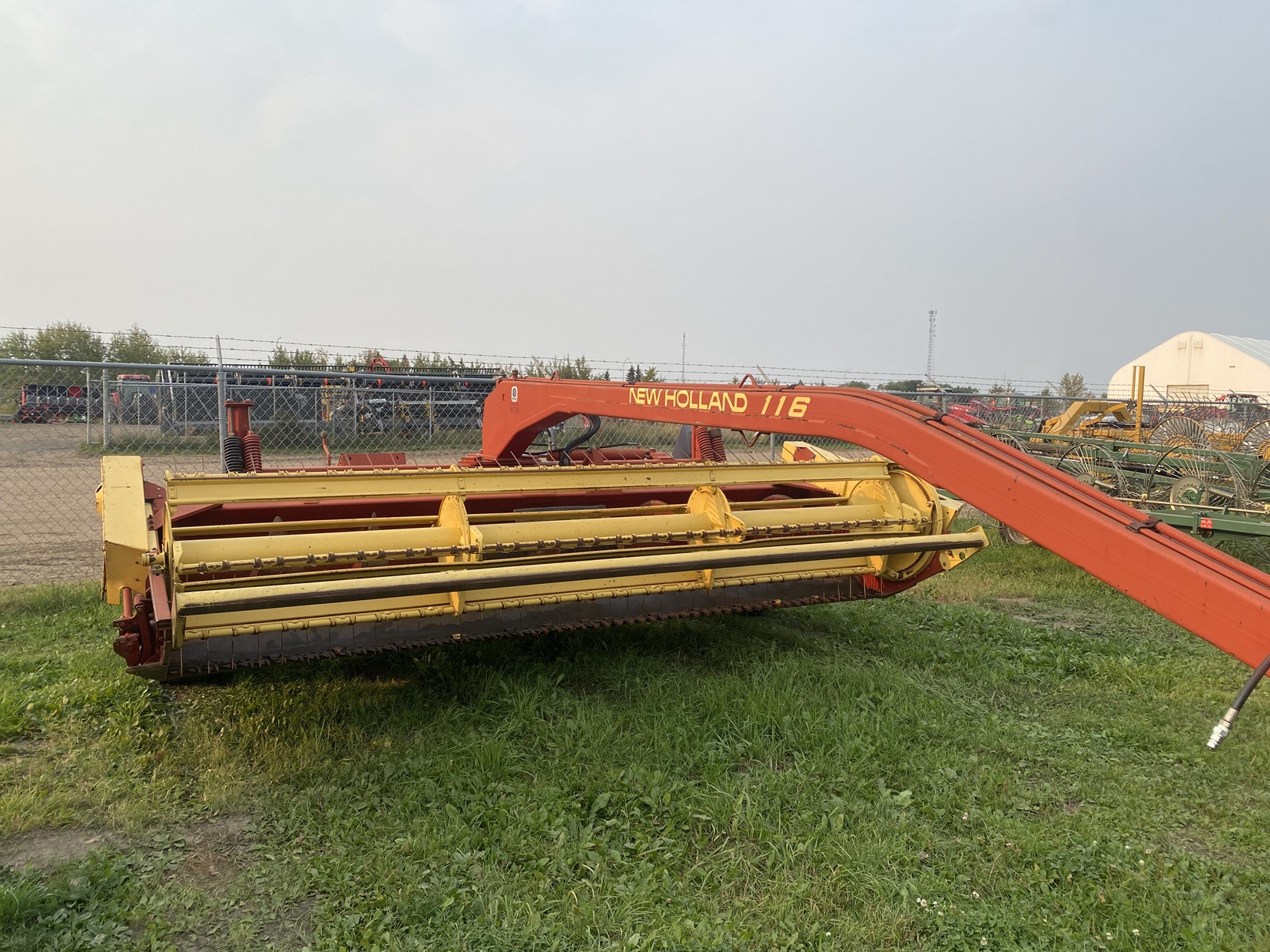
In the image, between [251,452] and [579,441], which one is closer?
[251,452]

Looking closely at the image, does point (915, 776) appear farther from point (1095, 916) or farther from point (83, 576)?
point (83, 576)

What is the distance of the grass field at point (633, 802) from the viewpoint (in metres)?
2.43

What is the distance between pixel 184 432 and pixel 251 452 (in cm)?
567

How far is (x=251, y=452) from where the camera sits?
527cm

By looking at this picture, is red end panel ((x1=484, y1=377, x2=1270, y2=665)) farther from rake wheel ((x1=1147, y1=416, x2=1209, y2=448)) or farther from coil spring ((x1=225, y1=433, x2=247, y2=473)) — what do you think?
rake wheel ((x1=1147, y1=416, x2=1209, y2=448))

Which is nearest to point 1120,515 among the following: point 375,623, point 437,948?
point 437,948

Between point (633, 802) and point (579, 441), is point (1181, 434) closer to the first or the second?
point (579, 441)

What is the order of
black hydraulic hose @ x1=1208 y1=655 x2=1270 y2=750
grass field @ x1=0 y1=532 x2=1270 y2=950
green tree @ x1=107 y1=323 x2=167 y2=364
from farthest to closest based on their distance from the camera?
green tree @ x1=107 y1=323 x2=167 y2=364, grass field @ x1=0 y1=532 x2=1270 y2=950, black hydraulic hose @ x1=1208 y1=655 x2=1270 y2=750

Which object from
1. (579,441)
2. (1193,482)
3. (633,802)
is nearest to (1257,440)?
(1193,482)

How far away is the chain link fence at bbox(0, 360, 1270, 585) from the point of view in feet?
22.7

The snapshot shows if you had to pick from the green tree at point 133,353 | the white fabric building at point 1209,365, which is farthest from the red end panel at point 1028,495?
the white fabric building at point 1209,365

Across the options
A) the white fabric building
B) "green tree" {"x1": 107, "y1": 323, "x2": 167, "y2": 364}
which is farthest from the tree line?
the white fabric building

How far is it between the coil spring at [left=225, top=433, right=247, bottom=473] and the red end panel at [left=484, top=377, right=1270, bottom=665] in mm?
2668

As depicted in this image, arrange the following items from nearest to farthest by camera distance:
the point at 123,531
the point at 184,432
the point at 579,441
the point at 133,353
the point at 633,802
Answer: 1. the point at 123,531
2. the point at 633,802
3. the point at 579,441
4. the point at 184,432
5. the point at 133,353
